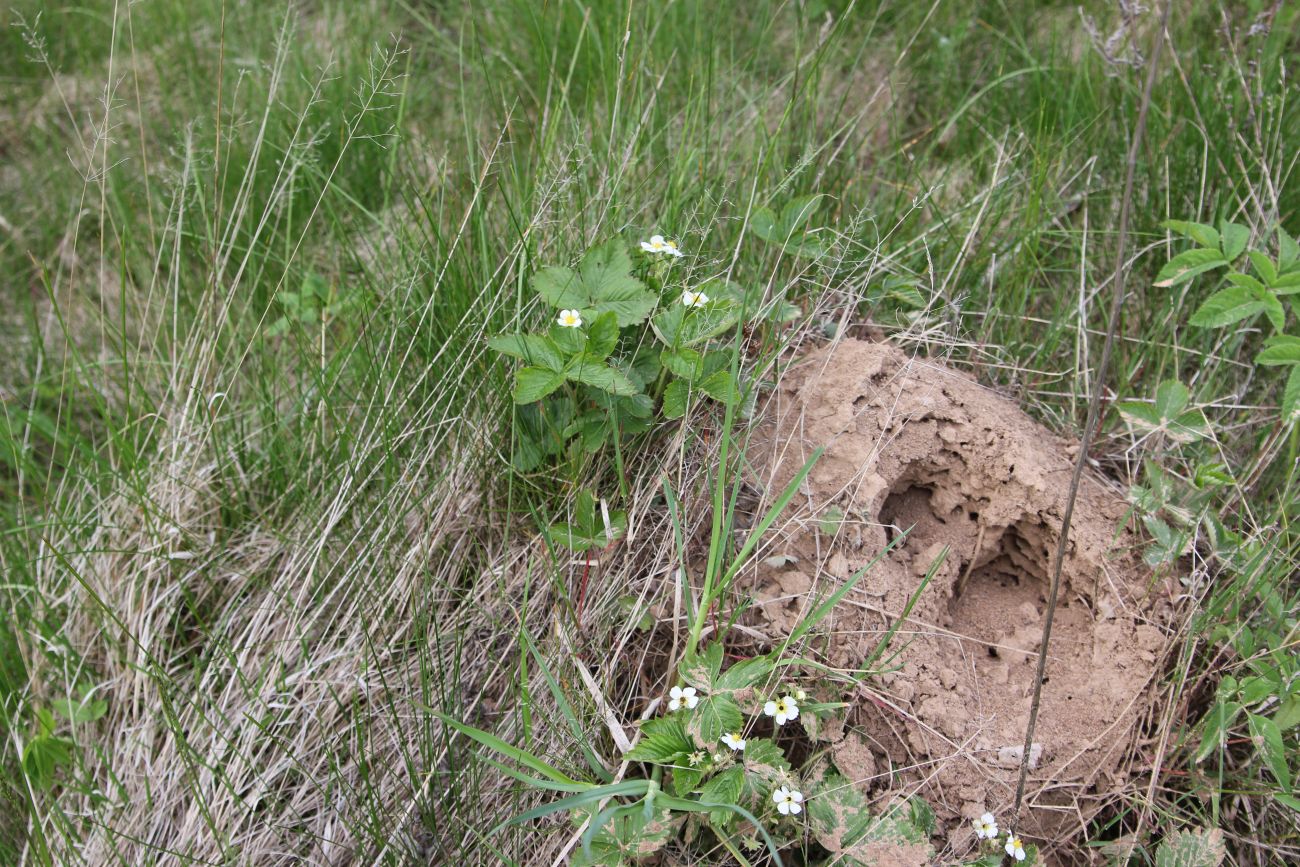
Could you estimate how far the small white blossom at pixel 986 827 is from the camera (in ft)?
5.14

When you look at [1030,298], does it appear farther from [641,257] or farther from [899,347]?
[641,257]

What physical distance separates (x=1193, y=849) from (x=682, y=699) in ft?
2.62

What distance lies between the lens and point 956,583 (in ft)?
6.19

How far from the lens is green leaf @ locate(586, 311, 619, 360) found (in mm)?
1741

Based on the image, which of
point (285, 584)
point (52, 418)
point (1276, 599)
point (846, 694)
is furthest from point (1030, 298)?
point (52, 418)

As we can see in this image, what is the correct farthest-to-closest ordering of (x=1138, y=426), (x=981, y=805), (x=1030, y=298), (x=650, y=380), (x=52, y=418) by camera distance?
(x=52, y=418), (x=1030, y=298), (x=1138, y=426), (x=650, y=380), (x=981, y=805)

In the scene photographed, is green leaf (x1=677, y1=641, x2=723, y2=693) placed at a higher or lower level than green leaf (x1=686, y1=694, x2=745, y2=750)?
higher

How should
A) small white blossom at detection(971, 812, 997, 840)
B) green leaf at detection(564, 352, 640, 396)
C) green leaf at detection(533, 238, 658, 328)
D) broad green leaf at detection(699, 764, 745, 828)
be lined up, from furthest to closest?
green leaf at detection(533, 238, 658, 328), green leaf at detection(564, 352, 640, 396), small white blossom at detection(971, 812, 997, 840), broad green leaf at detection(699, 764, 745, 828)

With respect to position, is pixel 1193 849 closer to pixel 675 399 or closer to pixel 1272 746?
pixel 1272 746

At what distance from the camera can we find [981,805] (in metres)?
1.62

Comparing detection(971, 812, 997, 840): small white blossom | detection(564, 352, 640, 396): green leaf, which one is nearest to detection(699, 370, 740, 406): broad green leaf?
detection(564, 352, 640, 396): green leaf

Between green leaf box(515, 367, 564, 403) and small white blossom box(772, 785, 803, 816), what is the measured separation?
720mm

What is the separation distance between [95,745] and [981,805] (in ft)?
5.11

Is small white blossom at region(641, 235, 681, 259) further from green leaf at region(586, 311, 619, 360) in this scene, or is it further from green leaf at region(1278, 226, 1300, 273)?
green leaf at region(1278, 226, 1300, 273)
